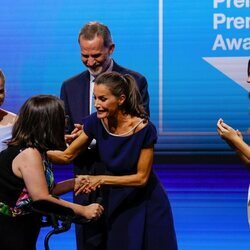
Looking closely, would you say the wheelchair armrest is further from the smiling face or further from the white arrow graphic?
the white arrow graphic

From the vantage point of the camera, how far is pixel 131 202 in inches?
109

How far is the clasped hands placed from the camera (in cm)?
263

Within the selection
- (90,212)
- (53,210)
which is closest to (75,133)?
(90,212)

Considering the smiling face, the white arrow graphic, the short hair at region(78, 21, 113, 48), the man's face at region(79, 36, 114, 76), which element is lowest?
the white arrow graphic

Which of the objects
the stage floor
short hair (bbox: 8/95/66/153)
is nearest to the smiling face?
short hair (bbox: 8/95/66/153)

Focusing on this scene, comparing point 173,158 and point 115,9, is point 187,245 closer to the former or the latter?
point 173,158

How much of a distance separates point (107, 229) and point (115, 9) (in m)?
1.57

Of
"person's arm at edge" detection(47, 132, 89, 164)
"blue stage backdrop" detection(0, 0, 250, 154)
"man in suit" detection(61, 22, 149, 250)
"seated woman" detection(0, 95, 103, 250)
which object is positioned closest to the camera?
"seated woman" detection(0, 95, 103, 250)

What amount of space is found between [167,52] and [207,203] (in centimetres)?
89

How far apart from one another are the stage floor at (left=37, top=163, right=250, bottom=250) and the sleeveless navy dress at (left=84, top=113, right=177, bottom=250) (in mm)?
1244

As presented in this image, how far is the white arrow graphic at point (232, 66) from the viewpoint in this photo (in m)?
3.94

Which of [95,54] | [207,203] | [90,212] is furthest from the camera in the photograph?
[207,203]

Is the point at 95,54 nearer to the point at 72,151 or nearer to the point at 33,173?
the point at 72,151

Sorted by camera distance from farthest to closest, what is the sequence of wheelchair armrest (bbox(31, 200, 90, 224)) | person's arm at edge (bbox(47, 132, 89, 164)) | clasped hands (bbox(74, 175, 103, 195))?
person's arm at edge (bbox(47, 132, 89, 164)) → clasped hands (bbox(74, 175, 103, 195)) → wheelchair armrest (bbox(31, 200, 90, 224))
